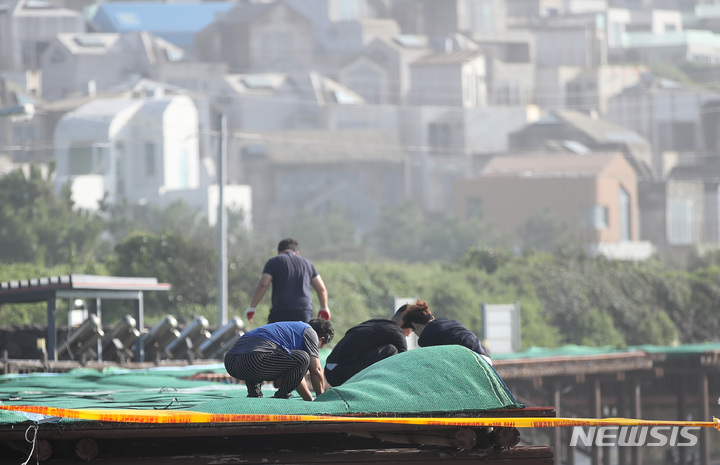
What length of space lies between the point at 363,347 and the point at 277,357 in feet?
3.13

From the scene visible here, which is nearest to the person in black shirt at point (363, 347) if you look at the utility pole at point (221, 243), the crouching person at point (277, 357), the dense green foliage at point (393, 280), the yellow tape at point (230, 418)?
the crouching person at point (277, 357)

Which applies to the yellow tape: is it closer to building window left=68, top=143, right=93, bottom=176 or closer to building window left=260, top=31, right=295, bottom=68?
building window left=68, top=143, right=93, bottom=176

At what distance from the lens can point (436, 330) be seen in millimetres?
10977

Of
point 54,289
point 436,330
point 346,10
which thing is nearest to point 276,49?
point 346,10

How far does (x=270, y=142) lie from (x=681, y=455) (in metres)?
63.8

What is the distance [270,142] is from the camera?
91625 mm

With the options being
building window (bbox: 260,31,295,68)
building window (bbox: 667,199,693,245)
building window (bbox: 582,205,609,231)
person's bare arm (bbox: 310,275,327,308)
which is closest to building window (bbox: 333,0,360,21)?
building window (bbox: 260,31,295,68)

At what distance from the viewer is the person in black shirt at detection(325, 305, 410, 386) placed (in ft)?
35.2

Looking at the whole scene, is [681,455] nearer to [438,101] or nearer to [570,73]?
[438,101]

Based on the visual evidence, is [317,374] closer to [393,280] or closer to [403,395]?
[403,395]

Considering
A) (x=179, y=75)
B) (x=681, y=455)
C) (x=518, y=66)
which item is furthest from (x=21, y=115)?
(x=518, y=66)

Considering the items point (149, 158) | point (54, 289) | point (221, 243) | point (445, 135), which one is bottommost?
point (445, 135)

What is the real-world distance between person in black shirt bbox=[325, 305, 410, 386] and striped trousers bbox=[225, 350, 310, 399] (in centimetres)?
74

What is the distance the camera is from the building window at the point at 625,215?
82.1 metres
